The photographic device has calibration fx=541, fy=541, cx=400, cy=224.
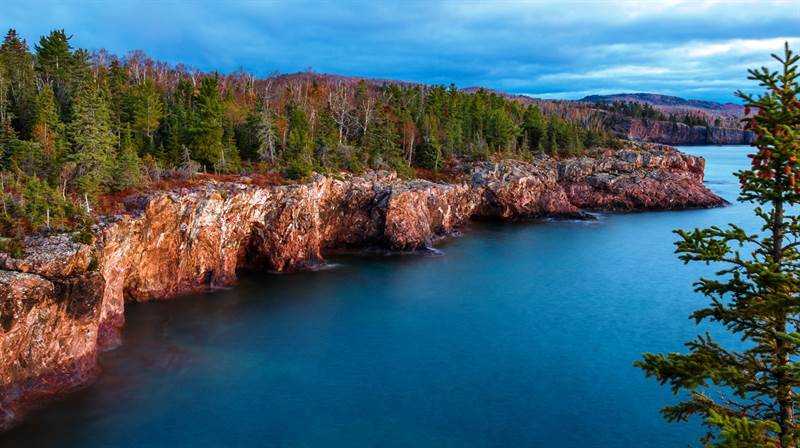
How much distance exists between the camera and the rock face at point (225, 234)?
83.1 ft

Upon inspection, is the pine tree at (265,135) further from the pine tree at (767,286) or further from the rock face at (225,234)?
the pine tree at (767,286)

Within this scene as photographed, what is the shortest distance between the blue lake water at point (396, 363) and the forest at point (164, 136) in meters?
9.60

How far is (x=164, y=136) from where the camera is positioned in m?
56.3

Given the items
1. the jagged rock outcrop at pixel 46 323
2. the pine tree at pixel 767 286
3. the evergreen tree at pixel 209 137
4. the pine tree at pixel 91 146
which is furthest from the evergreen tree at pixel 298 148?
the pine tree at pixel 767 286

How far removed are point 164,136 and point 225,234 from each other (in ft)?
63.0

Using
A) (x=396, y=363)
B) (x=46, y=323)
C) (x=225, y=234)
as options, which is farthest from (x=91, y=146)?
(x=396, y=363)

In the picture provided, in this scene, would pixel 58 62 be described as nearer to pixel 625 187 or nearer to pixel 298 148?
pixel 298 148

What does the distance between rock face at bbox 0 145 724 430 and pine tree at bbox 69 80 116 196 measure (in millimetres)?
3016

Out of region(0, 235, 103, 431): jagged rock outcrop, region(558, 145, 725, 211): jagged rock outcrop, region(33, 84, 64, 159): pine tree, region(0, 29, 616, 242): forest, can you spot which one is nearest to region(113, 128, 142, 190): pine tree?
region(0, 29, 616, 242): forest

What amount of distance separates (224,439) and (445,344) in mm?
15305

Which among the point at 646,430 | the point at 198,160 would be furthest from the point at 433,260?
the point at 646,430

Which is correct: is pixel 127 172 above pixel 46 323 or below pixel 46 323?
above

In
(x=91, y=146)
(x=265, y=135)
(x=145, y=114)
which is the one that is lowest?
(x=91, y=146)

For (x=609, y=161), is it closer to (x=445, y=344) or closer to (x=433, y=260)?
(x=433, y=260)
